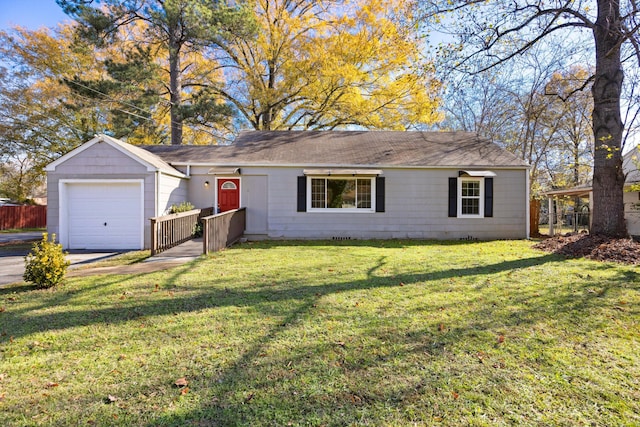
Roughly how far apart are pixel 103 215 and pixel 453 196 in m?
11.9

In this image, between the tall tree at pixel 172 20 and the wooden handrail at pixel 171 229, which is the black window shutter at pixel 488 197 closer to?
the wooden handrail at pixel 171 229

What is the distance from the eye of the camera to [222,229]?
9.09 metres

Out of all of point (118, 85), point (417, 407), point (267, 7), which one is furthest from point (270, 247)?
point (267, 7)

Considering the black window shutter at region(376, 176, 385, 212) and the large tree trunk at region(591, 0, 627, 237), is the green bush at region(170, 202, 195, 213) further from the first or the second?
the large tree trunk at region(591, 0, 627, 237)

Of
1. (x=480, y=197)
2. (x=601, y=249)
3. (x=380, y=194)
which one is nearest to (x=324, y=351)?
(x=601, y=249)

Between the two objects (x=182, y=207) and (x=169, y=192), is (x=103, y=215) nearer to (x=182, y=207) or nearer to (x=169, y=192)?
(x=169, y=192)

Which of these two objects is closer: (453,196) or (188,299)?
(188,299)

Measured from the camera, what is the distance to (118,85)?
14.7 metres

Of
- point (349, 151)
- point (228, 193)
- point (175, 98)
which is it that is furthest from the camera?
point (175, 98)

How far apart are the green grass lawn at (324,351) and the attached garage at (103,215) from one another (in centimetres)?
448

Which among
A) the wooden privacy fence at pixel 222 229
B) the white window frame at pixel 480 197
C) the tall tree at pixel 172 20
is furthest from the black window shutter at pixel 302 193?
the tall tree at pixel 172 20

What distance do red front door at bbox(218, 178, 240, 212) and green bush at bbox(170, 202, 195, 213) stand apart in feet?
A: 3.51

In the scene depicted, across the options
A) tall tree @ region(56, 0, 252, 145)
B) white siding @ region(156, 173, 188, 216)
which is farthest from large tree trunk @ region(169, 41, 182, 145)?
white siding @ region(156, 173, 188, 216)

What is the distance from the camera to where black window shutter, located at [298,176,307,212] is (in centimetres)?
1130
